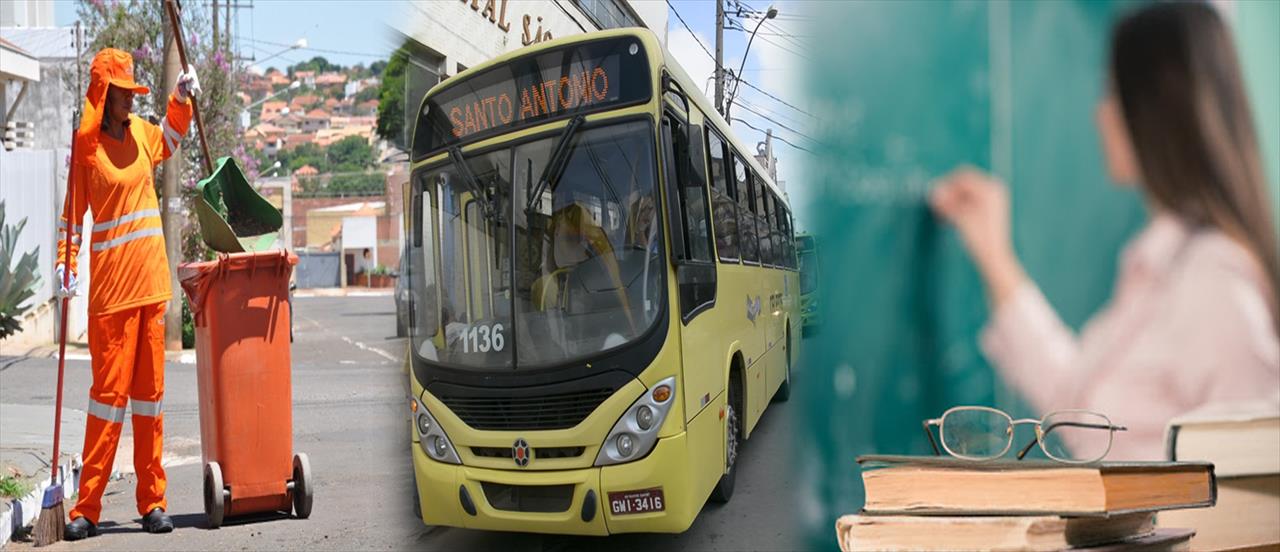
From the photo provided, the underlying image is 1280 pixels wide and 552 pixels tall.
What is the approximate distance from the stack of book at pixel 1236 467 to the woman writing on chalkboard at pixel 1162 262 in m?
0.04

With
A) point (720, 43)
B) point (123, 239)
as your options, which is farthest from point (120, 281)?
point (720, 43)

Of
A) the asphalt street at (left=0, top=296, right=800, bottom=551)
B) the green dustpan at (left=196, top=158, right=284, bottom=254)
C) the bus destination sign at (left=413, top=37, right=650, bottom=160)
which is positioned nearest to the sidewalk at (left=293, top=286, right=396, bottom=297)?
the asphalt street at (left=0, top=296, right=800, bottom=551)

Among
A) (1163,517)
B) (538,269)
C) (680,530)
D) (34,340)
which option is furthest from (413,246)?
(34,340)

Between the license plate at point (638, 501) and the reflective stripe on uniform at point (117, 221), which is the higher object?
the reflective stripe on uniform at point (117, 221)

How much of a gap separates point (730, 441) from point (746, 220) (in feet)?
3.35

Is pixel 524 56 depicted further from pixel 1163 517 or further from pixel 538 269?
pixel 1163 517

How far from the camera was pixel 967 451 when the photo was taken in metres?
2.16

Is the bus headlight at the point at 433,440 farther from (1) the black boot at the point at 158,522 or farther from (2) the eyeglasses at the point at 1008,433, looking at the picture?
(2) the eyeglasses at the point at 1008,433

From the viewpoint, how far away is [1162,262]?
7.47ft

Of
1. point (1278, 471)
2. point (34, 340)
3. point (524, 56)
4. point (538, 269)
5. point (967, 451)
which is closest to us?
point (967, 451)

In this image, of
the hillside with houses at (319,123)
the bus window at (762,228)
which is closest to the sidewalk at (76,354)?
the hillside with houses at (319,123)

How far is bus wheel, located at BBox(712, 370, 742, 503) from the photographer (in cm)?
464

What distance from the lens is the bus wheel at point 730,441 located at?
15.2 feet

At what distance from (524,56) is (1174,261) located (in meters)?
2.03
